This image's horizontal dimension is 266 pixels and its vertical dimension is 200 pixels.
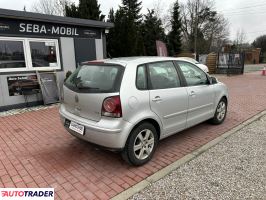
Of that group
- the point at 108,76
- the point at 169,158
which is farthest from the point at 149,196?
the point at 108,76

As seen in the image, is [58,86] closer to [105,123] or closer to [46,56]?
[46,56]

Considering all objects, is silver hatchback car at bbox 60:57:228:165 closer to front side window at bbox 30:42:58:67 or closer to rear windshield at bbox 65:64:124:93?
rear windshield at bbox 65:64:124:93

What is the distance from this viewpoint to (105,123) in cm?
287

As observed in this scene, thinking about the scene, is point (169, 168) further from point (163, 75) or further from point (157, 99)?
point (163, 75)

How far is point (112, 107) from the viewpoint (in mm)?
2818

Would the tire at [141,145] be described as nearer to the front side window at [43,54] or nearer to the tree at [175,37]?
the front side window at [43,54]

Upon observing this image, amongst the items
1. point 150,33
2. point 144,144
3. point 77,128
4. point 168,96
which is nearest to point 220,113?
point 168,96

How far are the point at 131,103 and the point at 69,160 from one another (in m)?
1.45

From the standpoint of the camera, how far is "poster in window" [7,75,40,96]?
6.48m

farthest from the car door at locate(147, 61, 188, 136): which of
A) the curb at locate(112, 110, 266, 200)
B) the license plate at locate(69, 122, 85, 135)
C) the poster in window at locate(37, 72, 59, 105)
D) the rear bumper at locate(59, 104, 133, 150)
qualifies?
the poster in window at locate(37, 72, 59, 105)

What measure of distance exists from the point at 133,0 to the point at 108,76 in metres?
27.6

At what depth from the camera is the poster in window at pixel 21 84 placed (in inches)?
255

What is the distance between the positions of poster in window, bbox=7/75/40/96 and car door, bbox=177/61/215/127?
16.2 ft

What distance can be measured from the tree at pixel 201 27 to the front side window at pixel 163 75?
119 feet
